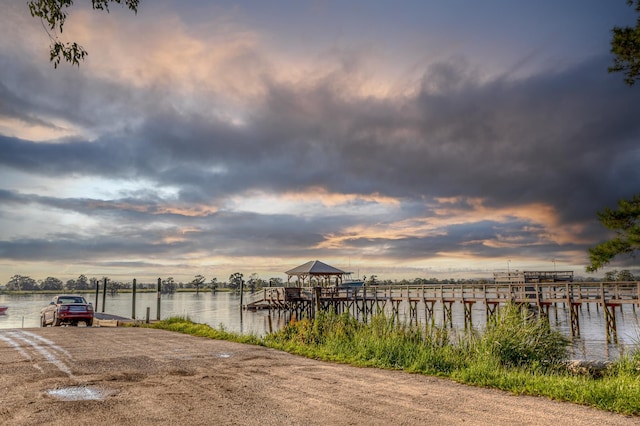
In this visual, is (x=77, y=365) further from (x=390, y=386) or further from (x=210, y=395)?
(x=390, y=386)

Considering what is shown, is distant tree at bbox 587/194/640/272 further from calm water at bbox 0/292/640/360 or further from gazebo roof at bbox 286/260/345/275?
gazebo roof at bbox 286/260/345/275

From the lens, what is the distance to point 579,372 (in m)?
11.1

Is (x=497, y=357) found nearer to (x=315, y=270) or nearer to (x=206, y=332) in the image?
(x=206, y=332)

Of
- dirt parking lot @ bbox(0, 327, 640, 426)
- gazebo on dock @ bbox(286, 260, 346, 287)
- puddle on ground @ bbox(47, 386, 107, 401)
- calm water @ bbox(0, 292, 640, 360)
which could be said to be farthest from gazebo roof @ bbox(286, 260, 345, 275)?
puddle on ground @ bbox(47, 386, 107, 401)

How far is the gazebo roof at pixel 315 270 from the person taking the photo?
160 ft

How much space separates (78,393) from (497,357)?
29.6ft

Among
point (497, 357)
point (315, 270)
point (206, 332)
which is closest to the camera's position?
point (497, 357)

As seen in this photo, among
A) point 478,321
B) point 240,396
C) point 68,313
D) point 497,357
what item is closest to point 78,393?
point 240,396

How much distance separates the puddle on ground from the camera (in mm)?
8141

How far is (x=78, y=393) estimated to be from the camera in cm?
851

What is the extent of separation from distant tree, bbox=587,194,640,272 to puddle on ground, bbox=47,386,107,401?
2323cm

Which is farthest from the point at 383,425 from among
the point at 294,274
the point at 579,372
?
the point at 294,274

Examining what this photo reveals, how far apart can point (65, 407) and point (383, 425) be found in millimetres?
5064

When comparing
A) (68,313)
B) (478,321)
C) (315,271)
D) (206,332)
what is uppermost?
(315,271)
